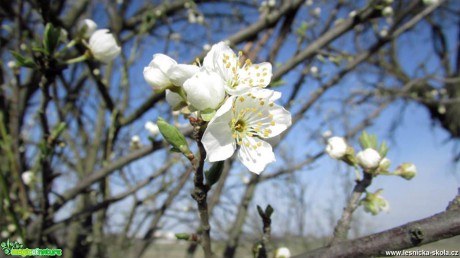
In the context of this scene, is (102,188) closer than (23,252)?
No

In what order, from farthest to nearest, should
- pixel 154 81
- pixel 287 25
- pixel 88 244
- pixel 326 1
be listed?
pixel 326 1 < pixel 88 244 < pixel 287 25 < pixel 154 81

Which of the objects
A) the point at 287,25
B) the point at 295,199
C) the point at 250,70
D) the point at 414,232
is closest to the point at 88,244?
the point at 287,25

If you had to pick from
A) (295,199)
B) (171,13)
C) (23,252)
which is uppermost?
(171,13)

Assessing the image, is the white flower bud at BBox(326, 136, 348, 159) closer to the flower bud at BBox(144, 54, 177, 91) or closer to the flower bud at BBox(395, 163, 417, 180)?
the flower bud at BBox(395, 163, 417, 180)

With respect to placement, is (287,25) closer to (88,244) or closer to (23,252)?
(23,252)

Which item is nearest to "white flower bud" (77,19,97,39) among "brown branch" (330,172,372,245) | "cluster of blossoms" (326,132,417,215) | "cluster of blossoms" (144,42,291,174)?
"cluster of blossoms" (144,42,291,174)

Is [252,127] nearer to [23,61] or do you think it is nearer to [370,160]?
[370,160]
